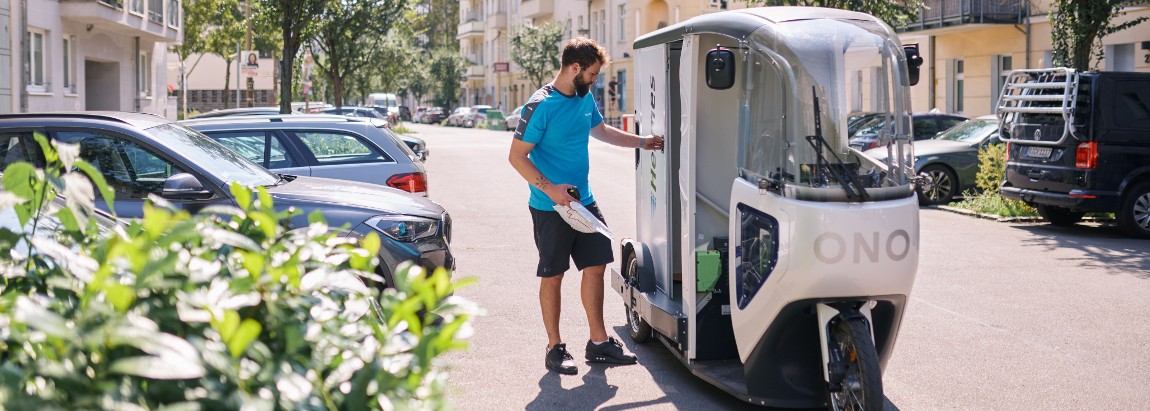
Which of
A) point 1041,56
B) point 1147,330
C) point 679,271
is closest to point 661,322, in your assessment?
point 679,271

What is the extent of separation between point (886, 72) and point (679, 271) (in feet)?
5.41

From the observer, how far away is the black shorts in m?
6.34

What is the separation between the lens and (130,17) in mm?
30734

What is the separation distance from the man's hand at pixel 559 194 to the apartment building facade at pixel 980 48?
23.6 metres

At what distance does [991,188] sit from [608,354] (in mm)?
11278

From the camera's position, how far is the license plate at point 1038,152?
1350 cm

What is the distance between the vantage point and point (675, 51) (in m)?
6.26

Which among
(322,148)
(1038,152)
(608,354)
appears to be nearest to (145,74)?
(322,148)

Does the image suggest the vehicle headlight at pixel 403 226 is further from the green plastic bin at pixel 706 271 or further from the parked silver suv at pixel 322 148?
the parked silver suv at pixel 322 148

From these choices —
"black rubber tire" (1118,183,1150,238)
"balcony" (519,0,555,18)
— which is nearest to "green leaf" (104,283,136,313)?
"black rubber tire" (1118,183,1150,238)

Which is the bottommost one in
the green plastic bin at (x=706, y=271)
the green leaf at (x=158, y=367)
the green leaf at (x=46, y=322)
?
the green plastic bin at (x=706, y=271)

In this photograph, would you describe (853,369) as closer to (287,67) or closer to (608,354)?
(608,354)

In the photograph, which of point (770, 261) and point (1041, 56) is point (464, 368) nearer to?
point (770, 261)

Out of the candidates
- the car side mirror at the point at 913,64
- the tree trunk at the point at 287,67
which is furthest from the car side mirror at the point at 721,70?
the tree trunk at the point at 287,67
